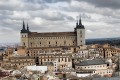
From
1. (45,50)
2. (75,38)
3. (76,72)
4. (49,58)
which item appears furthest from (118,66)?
(75,38)

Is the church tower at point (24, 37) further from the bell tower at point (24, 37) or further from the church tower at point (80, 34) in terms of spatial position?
the church tower at point (80, 34)

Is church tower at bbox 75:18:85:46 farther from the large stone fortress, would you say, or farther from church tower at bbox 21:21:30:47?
church tower at bbox 21:21:30:47

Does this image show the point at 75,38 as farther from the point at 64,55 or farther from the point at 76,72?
the point at 76,72

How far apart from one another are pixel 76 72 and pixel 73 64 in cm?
1576

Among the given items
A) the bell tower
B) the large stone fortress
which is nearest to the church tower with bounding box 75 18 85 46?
the large stone fortress

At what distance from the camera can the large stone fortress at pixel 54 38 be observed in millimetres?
128750

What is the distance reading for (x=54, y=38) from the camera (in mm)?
130250

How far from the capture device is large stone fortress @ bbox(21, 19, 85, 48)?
422 feet

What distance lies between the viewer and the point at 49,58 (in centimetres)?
9350

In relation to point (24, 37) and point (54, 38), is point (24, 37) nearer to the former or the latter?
point (24, 37)

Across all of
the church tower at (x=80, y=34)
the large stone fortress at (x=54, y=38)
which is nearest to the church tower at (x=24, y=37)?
the large stone fortress at (x=54, y=38)

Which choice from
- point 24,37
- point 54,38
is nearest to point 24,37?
point 24,37

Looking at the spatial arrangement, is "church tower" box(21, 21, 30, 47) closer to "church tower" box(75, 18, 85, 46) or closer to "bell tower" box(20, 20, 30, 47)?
"bell tower" box(20, 20, 30, 47)

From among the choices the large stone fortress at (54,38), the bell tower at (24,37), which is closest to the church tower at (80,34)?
the large stone fortress at (54,38)
